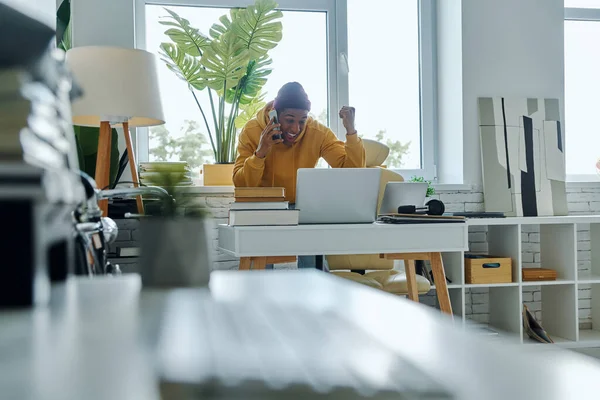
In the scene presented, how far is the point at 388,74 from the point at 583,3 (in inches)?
67.4

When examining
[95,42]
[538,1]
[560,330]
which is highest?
[538,1]

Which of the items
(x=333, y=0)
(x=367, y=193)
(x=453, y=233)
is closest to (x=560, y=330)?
(x=453, y=233)

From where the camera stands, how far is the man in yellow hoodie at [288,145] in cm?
352

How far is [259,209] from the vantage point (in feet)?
9.30

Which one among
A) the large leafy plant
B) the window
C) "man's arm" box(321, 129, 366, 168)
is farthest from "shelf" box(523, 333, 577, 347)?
the large leafy plant

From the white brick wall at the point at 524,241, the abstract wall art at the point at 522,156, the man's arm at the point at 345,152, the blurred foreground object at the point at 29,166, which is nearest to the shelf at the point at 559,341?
the white brick wall at the point at 524,241

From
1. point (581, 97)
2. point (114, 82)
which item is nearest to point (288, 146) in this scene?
point (114, 82)

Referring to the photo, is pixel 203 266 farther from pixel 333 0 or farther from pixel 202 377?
pixel 333 0

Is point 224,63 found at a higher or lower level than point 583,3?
lower

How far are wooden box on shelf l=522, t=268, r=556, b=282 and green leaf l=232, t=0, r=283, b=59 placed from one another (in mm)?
2194

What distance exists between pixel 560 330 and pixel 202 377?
4.47 metres

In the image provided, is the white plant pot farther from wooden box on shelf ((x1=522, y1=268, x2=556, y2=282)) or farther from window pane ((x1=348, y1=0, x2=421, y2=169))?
window pane ((x1=348, y1=0, x2=421, y2=169))

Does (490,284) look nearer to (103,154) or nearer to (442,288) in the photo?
(442,288)

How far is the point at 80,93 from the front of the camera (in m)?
0.72
